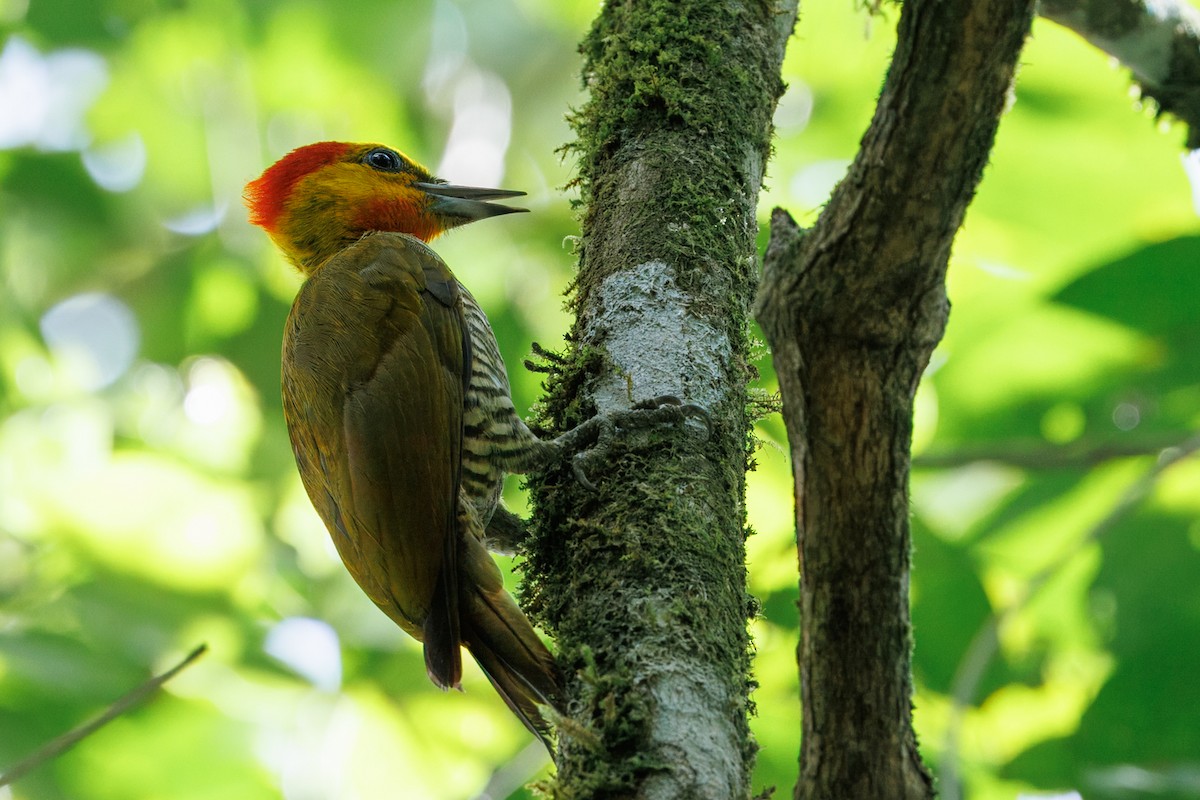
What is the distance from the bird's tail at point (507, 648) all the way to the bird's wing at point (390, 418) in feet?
0.14

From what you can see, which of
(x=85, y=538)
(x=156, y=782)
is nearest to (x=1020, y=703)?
(x=156, y=782)

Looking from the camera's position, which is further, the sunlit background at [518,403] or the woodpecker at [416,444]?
the sunlit background at [518,403]

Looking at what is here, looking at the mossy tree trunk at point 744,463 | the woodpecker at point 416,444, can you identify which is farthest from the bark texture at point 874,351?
the woodpecker at point 416,444

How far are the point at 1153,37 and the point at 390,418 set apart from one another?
2479mm

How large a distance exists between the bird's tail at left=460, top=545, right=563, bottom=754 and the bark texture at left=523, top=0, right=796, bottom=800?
0.09 metres

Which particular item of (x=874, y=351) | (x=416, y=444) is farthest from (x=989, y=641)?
(x=416, y=444)

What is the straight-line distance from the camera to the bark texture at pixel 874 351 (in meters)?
1.61

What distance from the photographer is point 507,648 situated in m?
2.33

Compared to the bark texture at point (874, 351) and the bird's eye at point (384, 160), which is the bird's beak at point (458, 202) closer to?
the bird's eye at point (384, 160)

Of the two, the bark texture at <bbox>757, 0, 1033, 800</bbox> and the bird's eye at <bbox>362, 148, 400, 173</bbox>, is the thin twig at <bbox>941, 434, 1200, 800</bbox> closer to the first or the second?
the bark texture at <bbox>757, 0, 1033, 800</bbox>

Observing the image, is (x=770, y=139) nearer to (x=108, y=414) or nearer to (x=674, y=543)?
(x=674, y=543)

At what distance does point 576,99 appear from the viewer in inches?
257

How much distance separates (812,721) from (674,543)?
36 centimetres

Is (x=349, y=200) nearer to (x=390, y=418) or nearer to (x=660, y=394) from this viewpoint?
(x=390, y=418)
